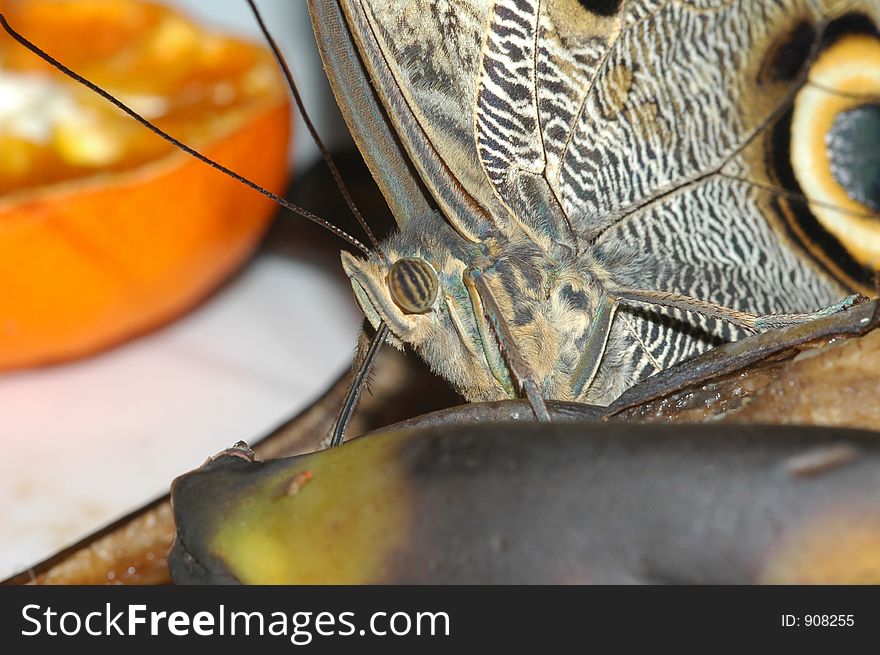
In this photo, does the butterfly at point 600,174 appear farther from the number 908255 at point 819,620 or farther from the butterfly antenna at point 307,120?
the number 908255 at point 819,620

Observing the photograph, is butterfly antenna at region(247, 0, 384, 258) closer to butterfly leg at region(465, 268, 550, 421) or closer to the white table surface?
butterfly leg at region(465, 268, 550, 421)

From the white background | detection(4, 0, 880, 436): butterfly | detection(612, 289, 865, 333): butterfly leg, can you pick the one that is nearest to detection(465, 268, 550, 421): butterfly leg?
detection(4, 0, 880, 436): butterfly

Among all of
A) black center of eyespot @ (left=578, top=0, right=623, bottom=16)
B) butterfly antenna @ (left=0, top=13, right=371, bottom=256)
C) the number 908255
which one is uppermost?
black center of eyespot @ (left=578, top=0, right=623, bottom=16)

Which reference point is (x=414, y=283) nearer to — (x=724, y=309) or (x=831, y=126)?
(x=724, y=309)

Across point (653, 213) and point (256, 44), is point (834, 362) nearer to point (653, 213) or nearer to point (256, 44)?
point (653, 213)

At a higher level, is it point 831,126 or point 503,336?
point 831,126

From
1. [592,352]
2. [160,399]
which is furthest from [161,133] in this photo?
[160,399]
